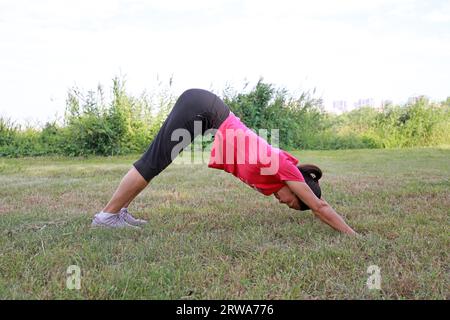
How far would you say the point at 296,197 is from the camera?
2.90 m

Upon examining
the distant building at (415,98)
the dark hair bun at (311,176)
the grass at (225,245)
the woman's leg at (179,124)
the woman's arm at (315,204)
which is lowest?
the grass at (225,245)

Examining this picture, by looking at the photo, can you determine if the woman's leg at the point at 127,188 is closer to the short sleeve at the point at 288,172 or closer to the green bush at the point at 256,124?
the short sleeve at the point at 288,172

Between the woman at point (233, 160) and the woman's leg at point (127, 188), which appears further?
the woman's leg at point (127, 188)

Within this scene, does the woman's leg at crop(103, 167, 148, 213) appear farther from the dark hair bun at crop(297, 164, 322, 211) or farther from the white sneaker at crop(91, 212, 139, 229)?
the dark hair bun at crop(297, 164, 322, 211)

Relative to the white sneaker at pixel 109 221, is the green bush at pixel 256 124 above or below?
above

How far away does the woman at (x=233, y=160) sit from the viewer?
2.81 meters

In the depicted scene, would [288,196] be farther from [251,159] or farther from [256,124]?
[256,124]

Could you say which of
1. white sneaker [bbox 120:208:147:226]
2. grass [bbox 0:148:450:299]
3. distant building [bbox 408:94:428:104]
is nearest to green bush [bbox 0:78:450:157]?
distant building [bbox 408:94:428:104]

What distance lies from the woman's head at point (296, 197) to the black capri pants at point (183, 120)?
63 cm

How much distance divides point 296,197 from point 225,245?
0.59 metres

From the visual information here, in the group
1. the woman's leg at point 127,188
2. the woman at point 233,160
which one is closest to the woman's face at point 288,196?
the woman at point 233,160

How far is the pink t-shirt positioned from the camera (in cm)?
280
